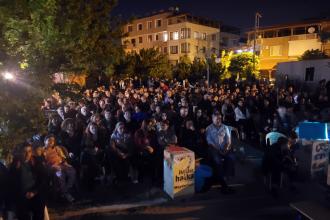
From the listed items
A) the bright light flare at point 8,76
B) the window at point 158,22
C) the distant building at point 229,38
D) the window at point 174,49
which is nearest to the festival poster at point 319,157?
the bright light flare at point 8,76

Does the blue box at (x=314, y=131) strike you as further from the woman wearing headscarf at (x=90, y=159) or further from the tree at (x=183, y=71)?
the tree at (x=183, y=71)

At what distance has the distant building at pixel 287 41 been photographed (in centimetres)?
4191

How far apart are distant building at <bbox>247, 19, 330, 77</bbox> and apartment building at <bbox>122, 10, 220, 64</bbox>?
806 centimetres

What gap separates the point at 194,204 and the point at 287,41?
141ft

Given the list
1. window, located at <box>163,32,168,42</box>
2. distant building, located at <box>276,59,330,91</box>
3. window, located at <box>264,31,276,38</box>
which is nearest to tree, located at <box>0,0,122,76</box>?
distant building, located at <box>276,59,330,91</box>

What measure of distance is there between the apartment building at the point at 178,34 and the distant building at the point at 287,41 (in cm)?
806

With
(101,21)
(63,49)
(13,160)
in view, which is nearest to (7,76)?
(63,49)

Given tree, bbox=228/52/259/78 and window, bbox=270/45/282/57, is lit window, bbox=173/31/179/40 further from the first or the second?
tree, bbox=228/52/259/78

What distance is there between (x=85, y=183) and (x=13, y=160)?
2463 mm

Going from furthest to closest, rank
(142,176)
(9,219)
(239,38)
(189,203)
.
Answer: (239,38) < (142,176) < (189,203) < (9,219)

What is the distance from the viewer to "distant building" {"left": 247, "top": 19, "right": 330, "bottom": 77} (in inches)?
1650

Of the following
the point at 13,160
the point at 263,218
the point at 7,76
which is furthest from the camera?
the point at 263,218

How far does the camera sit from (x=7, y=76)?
3.87 meters

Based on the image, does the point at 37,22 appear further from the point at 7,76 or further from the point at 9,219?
the point at 9,219
